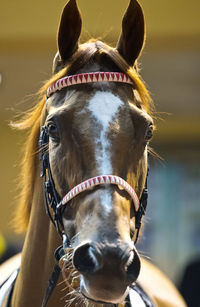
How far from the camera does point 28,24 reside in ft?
16.4

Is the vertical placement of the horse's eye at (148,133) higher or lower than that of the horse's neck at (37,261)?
higher

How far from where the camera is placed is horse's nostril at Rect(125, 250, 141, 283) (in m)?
1.56

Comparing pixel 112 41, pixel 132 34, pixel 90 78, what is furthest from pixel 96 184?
pixel 112 41

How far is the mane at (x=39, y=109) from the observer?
1.93 metres

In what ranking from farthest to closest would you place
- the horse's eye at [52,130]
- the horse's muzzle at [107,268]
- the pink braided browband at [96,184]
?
the horse's eye at [52,130] → the pink braided browband at [96,184] → the horse's muzzle at [107,268]

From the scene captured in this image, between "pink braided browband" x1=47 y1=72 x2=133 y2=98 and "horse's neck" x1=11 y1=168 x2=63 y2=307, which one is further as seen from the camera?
"horse's neck" x1=11 y1=168 x2=63 y2=307

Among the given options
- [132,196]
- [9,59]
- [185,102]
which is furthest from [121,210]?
[185,102]

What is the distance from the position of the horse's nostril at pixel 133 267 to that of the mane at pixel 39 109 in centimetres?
59

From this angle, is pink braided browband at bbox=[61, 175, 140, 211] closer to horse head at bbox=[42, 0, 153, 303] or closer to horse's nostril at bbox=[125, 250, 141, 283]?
horse head at bbox=[42, 0, 153, 303]

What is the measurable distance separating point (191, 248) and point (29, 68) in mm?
3578

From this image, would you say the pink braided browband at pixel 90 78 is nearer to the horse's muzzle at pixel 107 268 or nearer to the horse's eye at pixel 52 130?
the horse's eye at pixel 52 130

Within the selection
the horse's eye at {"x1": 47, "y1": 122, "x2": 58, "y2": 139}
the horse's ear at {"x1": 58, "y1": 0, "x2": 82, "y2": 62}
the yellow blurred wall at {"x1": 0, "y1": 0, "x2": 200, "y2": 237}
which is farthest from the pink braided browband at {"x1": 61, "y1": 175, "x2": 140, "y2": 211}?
the yellow blurred wall at {"x1": 0, "y1": 0, "x2": 200, "y2": 237}

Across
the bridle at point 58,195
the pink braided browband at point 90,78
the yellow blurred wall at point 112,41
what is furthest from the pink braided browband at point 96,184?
the yellow blurred wall at point 112,41

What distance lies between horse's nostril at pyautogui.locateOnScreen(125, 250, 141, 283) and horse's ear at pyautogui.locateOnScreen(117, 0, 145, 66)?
2.36 ft
